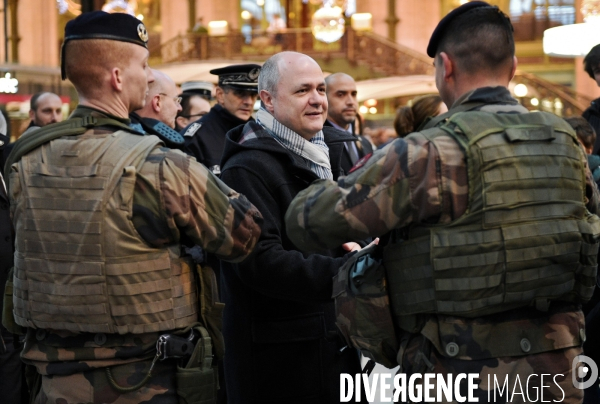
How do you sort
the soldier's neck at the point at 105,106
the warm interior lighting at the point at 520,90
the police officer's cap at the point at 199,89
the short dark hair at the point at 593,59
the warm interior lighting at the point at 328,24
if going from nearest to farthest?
the soldier's neck at the point at 105,106, the short dark hair at the point at 593,59, the police officer's cap at the point at 199,89, the warm interior lighting at the point at 520,90, the warm interior lighting at the point at 328,24

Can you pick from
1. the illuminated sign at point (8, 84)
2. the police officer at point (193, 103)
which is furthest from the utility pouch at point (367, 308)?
the illuminated sign at point (8, 84)

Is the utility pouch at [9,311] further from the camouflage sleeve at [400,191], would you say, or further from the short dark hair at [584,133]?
the short dark hair at [584,133]

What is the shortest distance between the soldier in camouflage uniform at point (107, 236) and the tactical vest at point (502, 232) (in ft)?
2.02

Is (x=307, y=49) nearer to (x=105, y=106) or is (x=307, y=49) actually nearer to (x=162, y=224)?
(x=105, y=106)

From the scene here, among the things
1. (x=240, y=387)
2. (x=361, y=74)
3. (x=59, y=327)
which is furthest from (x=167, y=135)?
(x=361, y=74)

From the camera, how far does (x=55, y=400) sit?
8.15 feet

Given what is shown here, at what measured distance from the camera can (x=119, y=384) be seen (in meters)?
2.43

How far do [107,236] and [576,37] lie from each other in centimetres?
478

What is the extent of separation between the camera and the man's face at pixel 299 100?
3182 millimetres

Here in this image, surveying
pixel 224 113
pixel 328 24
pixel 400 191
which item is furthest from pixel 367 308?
pixel 328 24

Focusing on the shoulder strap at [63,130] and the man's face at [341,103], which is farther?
the man's face at [341,103]

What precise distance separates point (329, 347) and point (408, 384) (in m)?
0.80

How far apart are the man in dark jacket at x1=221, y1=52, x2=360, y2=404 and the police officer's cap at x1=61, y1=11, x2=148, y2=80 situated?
0.69 meters

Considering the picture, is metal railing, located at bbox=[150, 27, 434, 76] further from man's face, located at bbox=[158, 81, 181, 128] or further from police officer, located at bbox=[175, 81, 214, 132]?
man's face, located at bbox=[158, 81, 181, 128]
